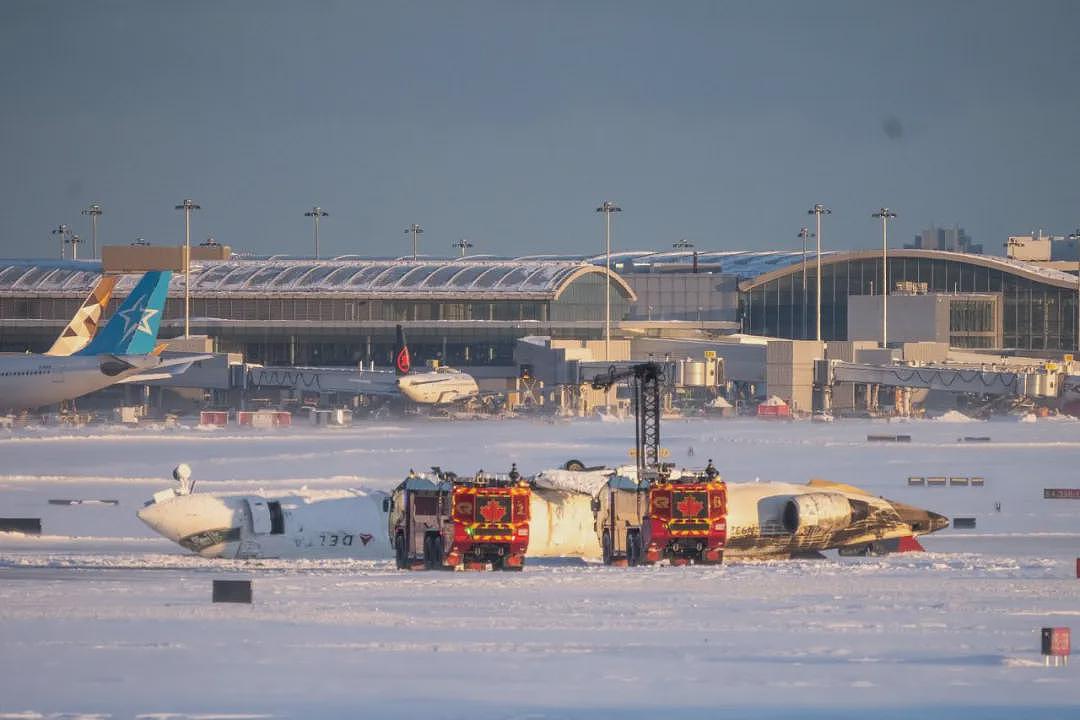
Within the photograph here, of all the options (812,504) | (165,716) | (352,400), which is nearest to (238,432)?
(352,400)

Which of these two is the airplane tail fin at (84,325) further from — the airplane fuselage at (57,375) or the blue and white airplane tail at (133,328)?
the blue and white airplane tail at (133,328)

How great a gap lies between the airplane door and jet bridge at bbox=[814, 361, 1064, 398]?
326ft

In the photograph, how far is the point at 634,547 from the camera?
186 ft

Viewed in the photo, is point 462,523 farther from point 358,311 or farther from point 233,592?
point 358,311

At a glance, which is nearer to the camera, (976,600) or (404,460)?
(976,600)

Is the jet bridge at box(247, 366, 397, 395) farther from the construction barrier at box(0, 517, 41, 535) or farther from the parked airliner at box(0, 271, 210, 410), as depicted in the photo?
the construction barrier at box(0, 517, 41, 535)

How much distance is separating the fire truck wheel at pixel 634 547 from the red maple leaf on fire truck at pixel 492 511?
5656 mm

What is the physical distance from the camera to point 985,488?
270 feet

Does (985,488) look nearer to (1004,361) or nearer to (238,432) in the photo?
(238,432)

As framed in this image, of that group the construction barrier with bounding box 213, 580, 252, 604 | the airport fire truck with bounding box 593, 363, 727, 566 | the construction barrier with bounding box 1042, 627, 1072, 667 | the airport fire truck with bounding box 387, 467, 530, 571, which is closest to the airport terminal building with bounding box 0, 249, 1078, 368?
the airport fire truck with bounding box 593, 363, 727, 566

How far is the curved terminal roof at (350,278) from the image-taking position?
18925cm

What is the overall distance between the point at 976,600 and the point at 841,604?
3.54 m

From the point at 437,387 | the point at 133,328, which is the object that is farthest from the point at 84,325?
the point at 437,387

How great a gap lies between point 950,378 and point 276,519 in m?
102
